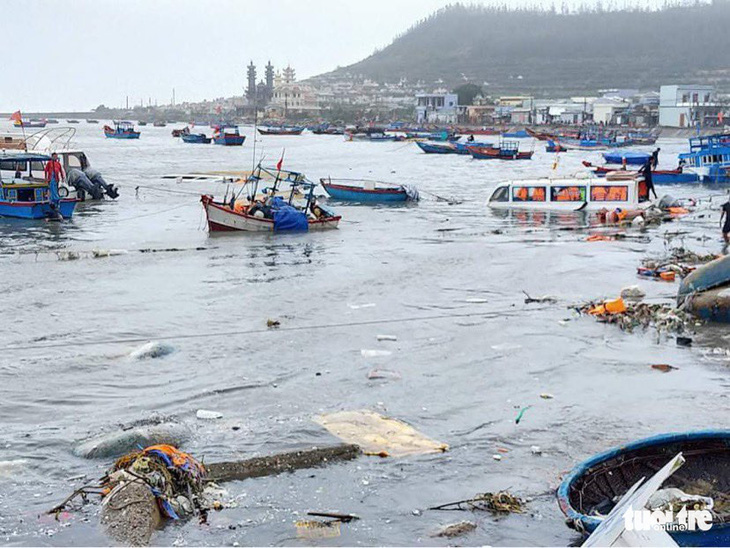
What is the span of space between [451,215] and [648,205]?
657 centimetres

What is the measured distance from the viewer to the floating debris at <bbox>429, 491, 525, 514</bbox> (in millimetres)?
7605

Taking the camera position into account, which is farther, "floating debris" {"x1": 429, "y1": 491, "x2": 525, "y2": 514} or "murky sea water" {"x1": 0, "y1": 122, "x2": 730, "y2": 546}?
"murky sea water" {"x1": 0, "y1": 122, "x2": 730, "y2": 546}

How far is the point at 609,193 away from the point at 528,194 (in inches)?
111

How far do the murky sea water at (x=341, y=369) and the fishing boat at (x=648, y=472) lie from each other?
0.42m

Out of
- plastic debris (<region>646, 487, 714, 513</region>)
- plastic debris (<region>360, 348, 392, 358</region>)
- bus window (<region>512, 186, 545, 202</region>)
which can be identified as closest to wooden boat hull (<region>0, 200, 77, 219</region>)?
bus window (<region>512, 186, 545, 202</region>)

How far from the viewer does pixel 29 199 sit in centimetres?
2988

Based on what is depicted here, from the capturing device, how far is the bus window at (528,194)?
3177 centimetres

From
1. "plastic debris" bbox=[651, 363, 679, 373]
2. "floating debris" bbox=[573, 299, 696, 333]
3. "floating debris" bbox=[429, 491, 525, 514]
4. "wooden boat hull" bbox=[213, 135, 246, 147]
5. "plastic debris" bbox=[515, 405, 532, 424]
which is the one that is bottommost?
"floating debris" bbox=[429, 491, 525, 514]

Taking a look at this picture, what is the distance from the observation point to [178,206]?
3569 cm

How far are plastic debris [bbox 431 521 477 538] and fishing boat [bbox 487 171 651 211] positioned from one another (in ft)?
79.1

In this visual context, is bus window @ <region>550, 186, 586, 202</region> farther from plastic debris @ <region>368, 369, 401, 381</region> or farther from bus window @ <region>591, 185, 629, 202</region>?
plastic debris @ <region>368, 369, 401, 381</region>

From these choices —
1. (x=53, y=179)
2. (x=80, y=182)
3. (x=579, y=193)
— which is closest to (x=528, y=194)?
(x=579, y=193)

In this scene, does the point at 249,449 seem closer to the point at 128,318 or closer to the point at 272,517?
the point at 272,517

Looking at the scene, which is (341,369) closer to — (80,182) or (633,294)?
(633,294)
